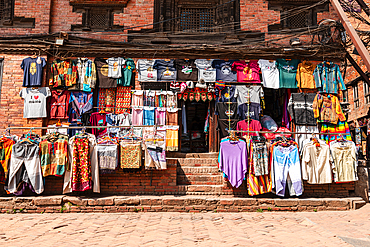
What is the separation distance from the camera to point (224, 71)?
10438 mm

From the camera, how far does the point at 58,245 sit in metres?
5.14

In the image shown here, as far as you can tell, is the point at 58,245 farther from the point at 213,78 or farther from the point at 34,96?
the point at 213,78

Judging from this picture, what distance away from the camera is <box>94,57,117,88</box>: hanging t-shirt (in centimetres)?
1023

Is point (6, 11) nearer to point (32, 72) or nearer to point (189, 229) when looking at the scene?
point (32, 72)

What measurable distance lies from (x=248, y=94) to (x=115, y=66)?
499 centimetres

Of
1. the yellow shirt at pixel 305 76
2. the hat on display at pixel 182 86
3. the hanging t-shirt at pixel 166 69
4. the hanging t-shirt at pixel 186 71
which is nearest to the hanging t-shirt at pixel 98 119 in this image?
the hanging t-shirt at pixel 166 69

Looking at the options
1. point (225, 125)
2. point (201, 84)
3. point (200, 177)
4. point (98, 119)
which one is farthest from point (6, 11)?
point (200, 177)

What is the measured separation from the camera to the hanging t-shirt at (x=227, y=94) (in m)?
10.4

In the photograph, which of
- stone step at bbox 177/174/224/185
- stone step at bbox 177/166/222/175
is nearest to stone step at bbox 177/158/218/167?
stone step at bbox 177/166/222/175

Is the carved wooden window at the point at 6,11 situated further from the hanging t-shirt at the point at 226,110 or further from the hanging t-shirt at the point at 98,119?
the hanging t-shirt at the point at 226,110

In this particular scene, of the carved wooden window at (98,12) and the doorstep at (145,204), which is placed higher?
the carved wooden window at (98,12)

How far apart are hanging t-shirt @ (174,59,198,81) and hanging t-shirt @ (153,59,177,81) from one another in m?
0.18

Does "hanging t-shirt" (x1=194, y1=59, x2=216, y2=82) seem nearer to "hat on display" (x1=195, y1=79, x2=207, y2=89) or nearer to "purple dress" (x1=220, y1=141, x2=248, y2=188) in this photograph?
"hat on display" (x1=195, y1=79, x2=207, y2=89)

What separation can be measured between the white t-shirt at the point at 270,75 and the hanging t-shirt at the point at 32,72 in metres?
7.98
